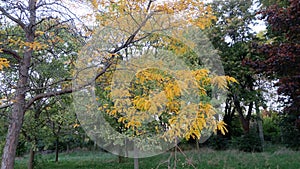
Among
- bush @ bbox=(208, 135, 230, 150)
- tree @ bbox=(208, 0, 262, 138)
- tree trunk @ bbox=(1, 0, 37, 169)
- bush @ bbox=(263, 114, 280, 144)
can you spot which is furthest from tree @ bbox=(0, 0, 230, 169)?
bush @ bbox=(263, 114, 280, 144)

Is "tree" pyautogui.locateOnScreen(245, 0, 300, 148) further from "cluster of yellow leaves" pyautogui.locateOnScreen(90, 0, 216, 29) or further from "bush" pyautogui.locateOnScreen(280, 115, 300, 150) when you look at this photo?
"bush" pyautogui.locateOnScreen(280, 115, 300, 150)

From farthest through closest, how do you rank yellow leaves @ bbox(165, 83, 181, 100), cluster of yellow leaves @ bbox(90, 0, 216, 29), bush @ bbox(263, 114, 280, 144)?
bush @ bbox(263, 114, 280, 144)
cluster of yellow leaves @ bbox(90, 0, 216, 29)
yellow leaves @ bbox(165, 83, 181, 100)

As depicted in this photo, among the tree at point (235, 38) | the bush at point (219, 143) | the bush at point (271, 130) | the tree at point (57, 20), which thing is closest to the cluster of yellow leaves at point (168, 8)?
the tree at point (57, 20)

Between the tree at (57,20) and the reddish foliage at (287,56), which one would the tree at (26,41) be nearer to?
the tree at (57,20)

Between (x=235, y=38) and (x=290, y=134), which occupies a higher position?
(x=235, y=38)

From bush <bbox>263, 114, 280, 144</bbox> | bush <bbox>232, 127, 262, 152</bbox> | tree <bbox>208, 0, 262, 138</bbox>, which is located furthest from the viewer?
bush <bbox>263, 114, 280, 144</bbox>

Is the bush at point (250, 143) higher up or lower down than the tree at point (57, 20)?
lower down

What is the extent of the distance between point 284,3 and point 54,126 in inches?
286

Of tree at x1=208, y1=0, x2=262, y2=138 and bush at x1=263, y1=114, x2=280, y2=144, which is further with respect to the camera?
bush at x1=263, y1=114, x2=280, y2=144

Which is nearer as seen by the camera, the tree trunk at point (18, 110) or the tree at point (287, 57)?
the tree trunk at point (18, 110)

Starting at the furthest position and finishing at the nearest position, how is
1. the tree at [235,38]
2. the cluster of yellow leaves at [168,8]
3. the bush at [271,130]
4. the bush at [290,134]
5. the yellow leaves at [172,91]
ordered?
the bush at [271,130] → the tree at [235,38] → the bush at [290,134] → the cluster of yellow leaves at [168,8] → the yellow leaves at [172,91]

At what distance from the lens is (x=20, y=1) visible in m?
3.16

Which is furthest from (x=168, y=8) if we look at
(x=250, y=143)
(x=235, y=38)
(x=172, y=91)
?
(x=250, y=143)

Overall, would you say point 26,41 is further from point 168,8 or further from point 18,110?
point 168,8
